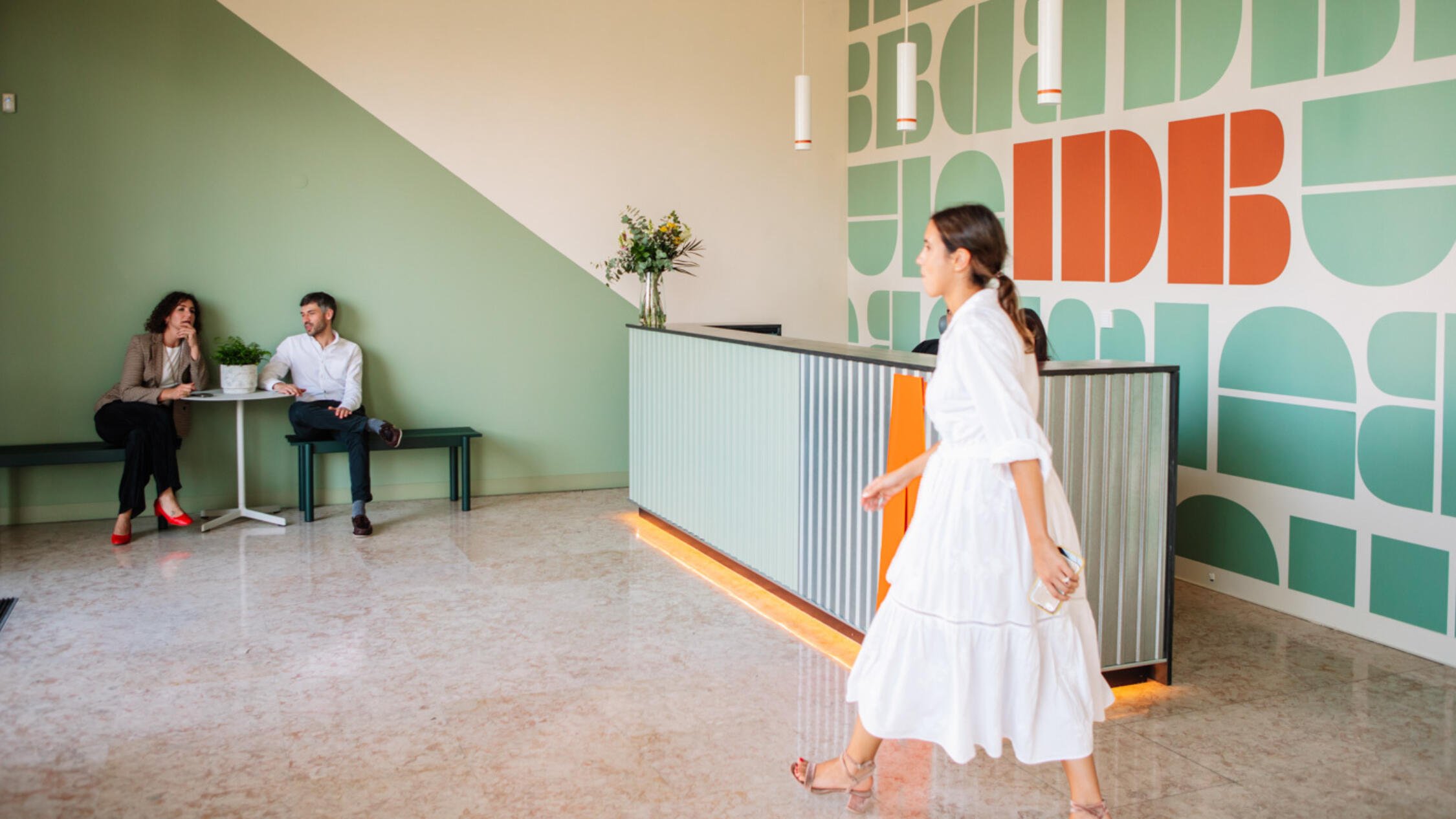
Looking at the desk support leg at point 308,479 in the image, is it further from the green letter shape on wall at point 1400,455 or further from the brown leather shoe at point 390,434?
the green letter shape on wall at point 1400,455

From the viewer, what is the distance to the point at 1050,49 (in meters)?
4.46

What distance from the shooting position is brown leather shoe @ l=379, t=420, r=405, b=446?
6668 millimetres

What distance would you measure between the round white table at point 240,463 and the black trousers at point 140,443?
0.22 meters

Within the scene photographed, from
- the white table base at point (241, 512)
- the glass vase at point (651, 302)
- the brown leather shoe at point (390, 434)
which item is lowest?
the white table base at point (241, 512)

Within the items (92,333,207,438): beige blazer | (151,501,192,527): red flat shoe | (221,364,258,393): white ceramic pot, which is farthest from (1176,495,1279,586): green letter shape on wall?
(92,333,207,438): beige blazer

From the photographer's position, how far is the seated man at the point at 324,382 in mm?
6691

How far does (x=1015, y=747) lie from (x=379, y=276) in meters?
5.64

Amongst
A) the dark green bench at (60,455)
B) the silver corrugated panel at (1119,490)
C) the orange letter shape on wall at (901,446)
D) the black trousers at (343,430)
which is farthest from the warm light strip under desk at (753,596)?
the dark green bench at (60,455)

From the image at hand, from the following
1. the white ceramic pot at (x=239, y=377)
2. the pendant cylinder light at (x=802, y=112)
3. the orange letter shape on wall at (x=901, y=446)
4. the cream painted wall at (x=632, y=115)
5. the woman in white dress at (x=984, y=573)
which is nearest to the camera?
the woman in white dress at (x=984, y=573)

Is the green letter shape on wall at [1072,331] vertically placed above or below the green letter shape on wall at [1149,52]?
below

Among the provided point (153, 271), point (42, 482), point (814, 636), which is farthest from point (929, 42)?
point (42, 482)

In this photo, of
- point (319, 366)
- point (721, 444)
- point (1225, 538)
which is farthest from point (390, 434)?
point (1225, 538)

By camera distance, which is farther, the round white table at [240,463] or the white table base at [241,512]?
the white table base at [241,512]

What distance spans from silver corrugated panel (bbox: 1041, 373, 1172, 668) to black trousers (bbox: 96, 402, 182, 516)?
486 cm
